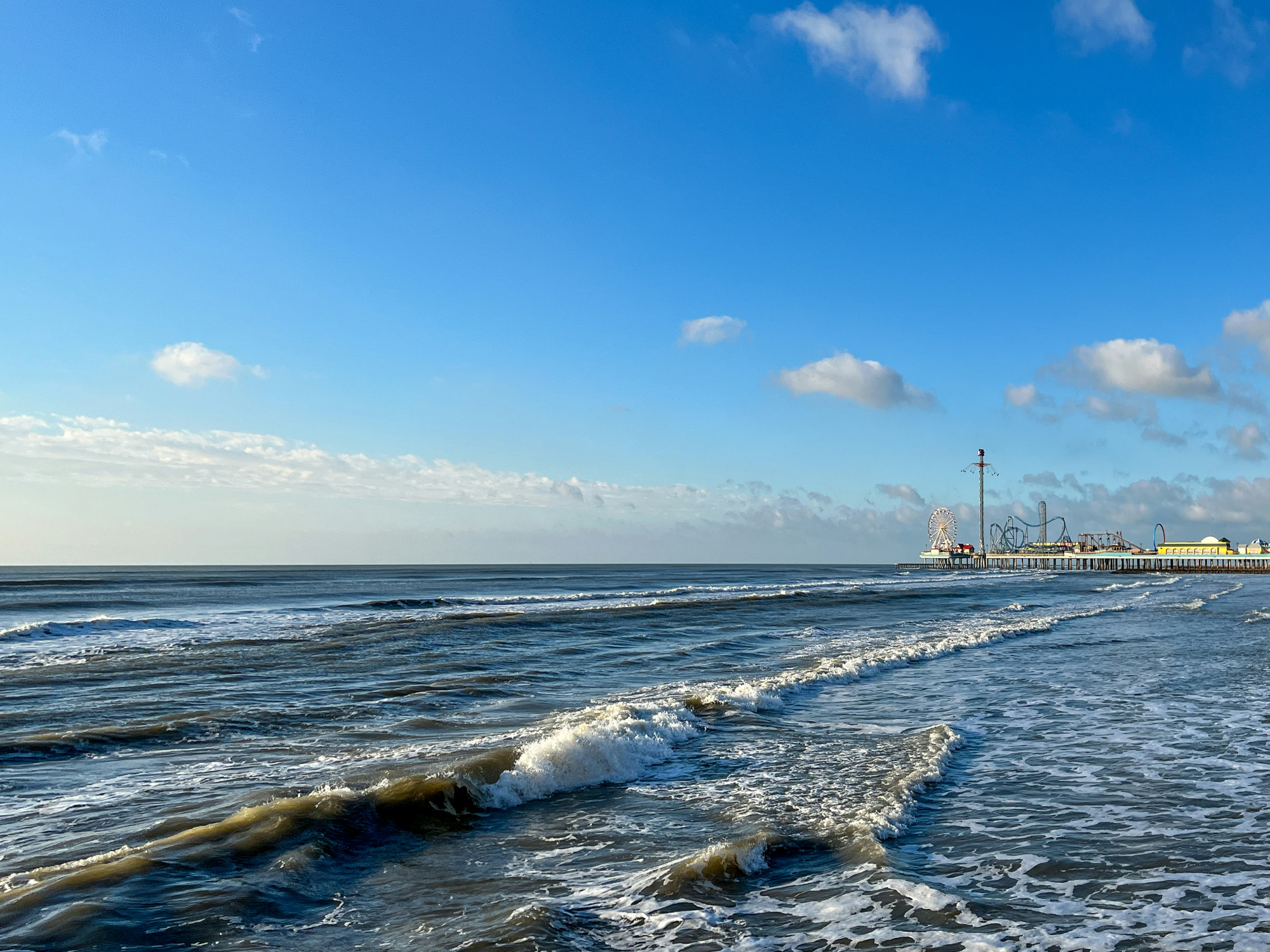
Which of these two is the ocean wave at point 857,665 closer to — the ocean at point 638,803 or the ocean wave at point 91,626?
the ocean at point 638,803

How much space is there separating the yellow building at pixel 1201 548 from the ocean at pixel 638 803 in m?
164

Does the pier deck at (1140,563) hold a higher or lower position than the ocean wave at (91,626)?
lower

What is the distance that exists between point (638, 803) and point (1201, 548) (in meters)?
190

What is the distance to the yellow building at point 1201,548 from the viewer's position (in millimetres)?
155500

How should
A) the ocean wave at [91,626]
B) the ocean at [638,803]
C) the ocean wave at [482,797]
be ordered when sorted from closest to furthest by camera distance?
1. the ocean at [638,803]
2. the ocean wave at [482,797]
3. the ocean wave at [91,626]

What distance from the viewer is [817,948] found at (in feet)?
19.3

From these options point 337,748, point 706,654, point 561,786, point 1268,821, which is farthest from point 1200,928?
point 706,654

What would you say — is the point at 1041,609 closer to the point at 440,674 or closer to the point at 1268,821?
the point at 440,674

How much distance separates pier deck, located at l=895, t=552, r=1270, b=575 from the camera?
146 m

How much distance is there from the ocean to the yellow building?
163723mm

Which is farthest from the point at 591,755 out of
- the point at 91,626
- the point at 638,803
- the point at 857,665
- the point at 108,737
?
the point at 91,626

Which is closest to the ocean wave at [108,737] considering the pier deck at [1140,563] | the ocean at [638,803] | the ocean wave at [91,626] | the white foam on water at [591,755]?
the ocean at [638,803]

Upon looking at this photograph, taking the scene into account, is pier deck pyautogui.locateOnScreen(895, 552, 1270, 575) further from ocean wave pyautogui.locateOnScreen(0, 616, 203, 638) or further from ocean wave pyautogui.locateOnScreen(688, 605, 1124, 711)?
ocean wave pyautogui.locateOnScreen(0, 616, 203, 638)

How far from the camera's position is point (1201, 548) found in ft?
526
